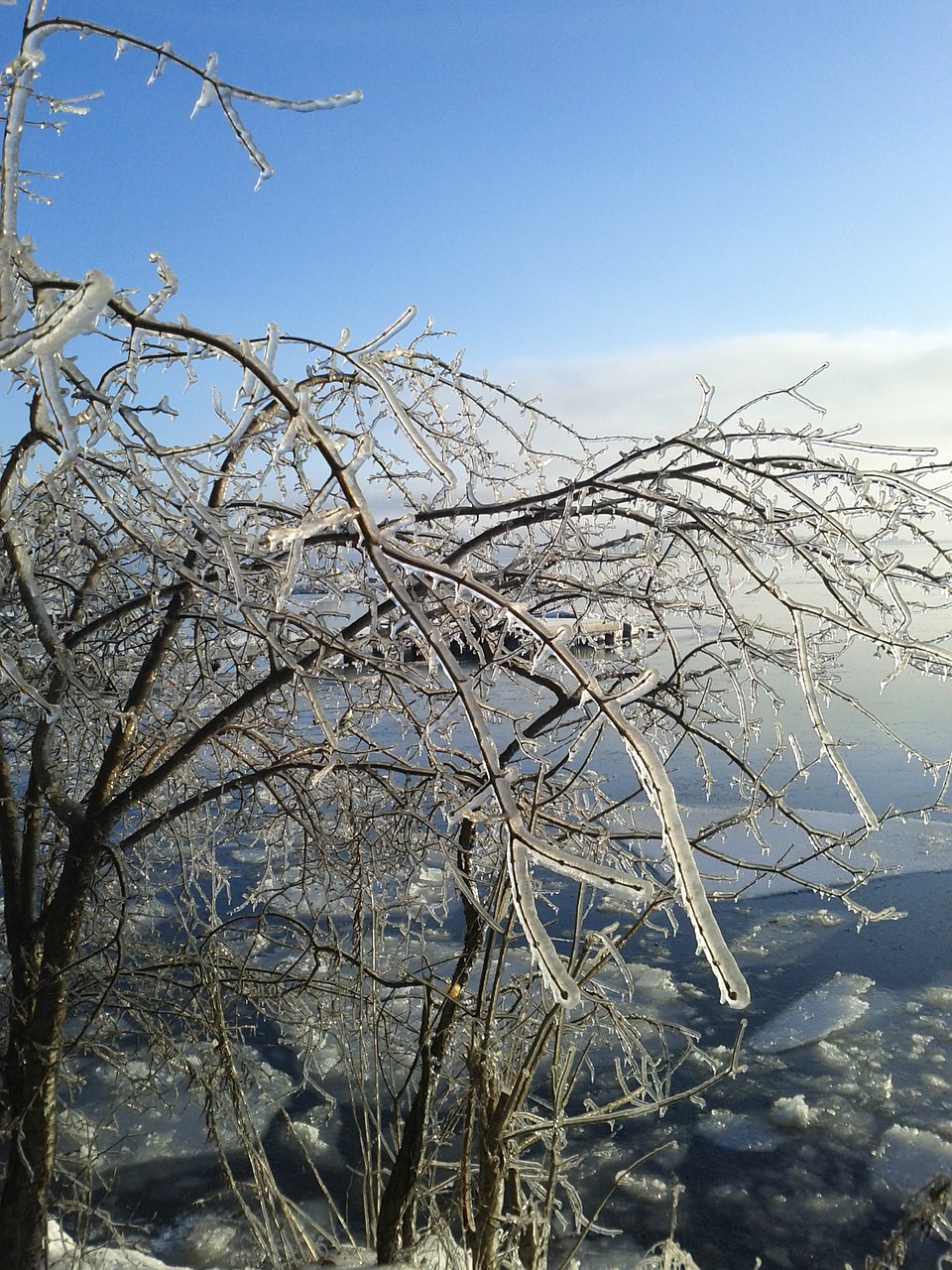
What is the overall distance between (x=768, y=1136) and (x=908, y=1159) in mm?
830

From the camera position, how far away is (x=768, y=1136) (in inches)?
230

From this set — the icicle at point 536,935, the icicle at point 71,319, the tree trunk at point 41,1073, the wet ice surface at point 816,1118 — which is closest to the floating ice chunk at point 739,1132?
the wet ice surface at point 816,1118

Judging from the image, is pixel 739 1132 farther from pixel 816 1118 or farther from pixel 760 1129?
pixel 816 1118

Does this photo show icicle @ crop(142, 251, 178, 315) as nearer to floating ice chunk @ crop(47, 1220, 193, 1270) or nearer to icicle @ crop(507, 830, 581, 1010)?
icicle @ crop(507, 830, 581, 1010)

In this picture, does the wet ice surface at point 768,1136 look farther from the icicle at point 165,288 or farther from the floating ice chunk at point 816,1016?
the icicle at point 165,288

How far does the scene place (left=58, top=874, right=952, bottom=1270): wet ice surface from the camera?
196 inches

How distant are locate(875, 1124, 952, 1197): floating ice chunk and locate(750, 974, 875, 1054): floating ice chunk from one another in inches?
39.9

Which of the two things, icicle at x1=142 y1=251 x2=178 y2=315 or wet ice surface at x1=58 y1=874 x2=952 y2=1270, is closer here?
icicle at x1=142 y1=251 x2=178 y2=315

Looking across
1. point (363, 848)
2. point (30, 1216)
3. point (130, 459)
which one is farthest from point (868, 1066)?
point (130, 459)

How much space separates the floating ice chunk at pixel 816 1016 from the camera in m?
6.73

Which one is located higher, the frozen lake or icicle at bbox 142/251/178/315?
icicle at bbox 142/251/178/315

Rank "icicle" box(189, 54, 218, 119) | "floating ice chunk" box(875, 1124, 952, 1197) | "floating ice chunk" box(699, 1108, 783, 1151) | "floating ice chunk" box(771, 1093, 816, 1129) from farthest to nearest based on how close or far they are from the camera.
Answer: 1. "floating ice chunk" box(771, 1093, 816, 1129)
2. "floating ice chunk" box(699, 1108, 783, 1151)
3. "floating ice chunk" box(875, 1124, 952, 1197)
4. "icicle" box(189, 54, 218, 119)

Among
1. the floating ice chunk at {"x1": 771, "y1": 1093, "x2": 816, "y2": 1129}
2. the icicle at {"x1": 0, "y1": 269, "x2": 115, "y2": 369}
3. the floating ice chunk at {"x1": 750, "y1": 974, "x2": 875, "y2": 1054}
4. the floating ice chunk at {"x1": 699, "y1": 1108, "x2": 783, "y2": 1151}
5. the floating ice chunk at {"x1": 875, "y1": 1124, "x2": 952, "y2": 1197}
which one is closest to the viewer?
the icicle at {"x1": 0, "y1": 269, "x2": 115, "y2": 369}

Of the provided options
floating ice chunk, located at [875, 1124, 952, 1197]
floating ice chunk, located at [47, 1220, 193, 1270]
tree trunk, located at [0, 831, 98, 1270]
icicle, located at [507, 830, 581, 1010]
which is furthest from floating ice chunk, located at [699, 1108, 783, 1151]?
icicle, located at [507, 830, 581, 1010]
